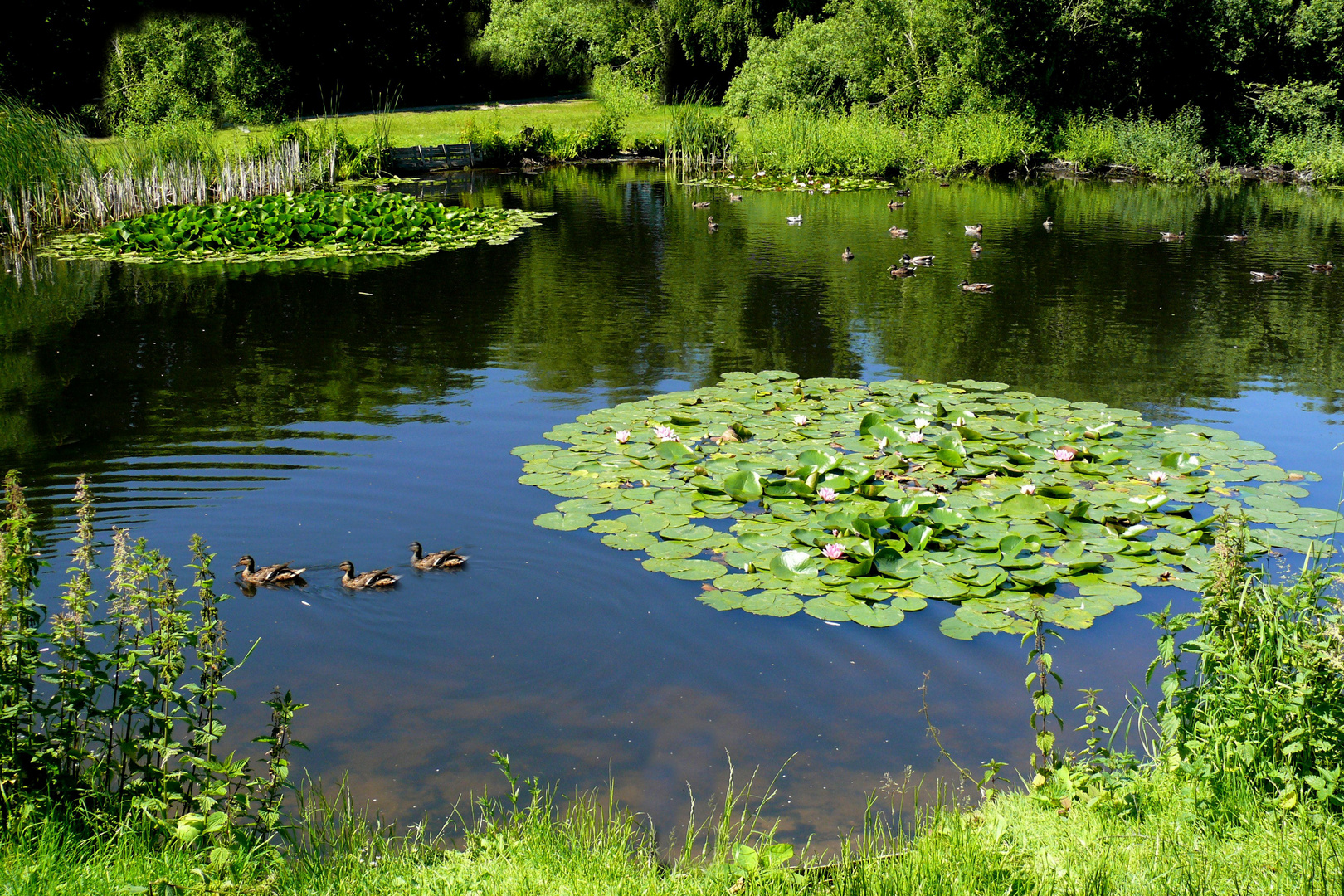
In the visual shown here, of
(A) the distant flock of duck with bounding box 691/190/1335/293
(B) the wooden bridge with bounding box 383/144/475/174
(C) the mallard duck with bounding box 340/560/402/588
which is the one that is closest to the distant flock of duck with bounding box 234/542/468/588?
(C) the mallard duck with bounding box 340/560/402/588

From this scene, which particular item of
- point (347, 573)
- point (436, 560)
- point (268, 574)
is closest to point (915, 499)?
point (436, 560)

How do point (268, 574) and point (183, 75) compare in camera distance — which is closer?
point (268, 574)

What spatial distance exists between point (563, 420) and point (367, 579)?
3214 millimetres

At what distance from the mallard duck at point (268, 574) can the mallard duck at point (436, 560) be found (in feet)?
2.11

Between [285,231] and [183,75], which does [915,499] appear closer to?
[285,231]

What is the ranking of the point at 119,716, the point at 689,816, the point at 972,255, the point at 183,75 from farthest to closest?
the point at 183,75 < the point at 972,255 < the point at 689,816 < the point at 119,716

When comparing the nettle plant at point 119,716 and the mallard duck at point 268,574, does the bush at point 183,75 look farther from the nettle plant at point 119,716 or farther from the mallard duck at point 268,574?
the nettle plant at point 119,716

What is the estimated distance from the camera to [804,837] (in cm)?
377

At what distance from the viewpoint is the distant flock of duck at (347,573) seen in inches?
223

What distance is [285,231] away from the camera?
1702cm

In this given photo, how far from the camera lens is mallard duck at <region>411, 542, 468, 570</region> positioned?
5.88 metres

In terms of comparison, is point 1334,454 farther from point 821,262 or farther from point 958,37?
point 958,37

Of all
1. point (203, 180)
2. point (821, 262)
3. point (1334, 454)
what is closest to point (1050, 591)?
point (1334, 454)

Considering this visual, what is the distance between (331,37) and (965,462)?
3644cm
